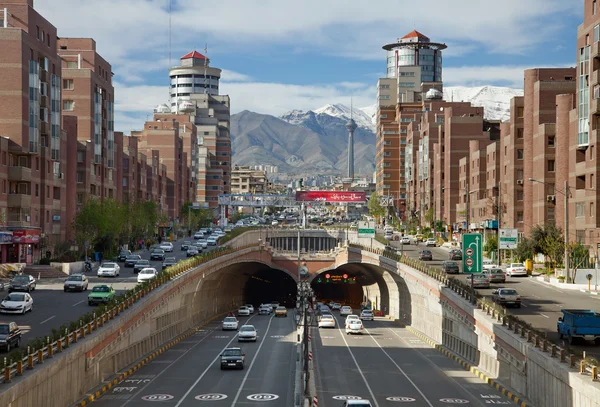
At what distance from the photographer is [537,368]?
149ft

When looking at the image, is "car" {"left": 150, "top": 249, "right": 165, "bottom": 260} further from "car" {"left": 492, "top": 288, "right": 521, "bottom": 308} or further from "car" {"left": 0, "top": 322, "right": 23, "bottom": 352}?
"car" {"left": 0, "top": 322, "right": 23, "bottom": 352}

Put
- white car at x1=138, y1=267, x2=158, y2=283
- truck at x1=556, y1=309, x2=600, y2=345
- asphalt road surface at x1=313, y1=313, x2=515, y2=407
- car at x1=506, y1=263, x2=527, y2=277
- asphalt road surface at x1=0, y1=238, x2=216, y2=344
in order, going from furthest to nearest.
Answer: car at x1=506, y1=263, x2=527, y2=277, white car at x1=138, y1=267, x2=158, y2=283, asphalt road surface at x1=0, y1=238, x2=216, y2=344, asphalt road surface at x1=313, y1=313, x2=515, y2=407, truck at x1=556, y1=309, x2=600, y2=345

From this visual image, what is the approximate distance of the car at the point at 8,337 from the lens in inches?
1778

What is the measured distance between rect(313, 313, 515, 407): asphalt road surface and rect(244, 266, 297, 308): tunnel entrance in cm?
8740

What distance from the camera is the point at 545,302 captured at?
231 feet

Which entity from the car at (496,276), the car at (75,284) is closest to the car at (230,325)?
the car at (75,284)

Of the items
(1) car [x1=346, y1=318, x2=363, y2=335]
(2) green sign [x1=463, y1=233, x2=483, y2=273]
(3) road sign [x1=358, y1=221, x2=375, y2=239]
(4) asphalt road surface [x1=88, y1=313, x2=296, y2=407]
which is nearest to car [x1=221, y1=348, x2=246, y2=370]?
(4) asphalt road surface [x1=88, y1=313, x2=296, y2=407]

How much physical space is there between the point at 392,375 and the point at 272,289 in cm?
12991

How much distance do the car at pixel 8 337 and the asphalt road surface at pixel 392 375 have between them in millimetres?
16146

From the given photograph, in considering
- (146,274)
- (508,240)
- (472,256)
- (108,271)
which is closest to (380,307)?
(508,240)

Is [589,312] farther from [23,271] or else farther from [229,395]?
[23,271]

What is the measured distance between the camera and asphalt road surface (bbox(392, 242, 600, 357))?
55.5 meters

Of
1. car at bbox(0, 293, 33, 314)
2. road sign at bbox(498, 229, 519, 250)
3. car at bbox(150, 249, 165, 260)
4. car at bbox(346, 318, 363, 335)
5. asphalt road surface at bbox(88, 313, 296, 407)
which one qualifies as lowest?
car at bbox(346, 318, 363, 335)

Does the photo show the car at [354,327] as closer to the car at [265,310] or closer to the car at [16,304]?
the car at [265,310]
